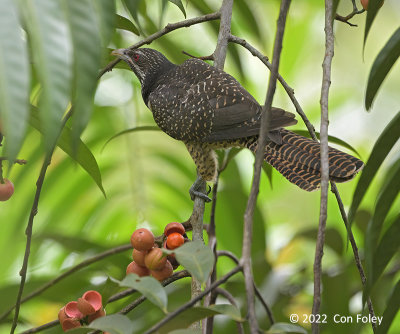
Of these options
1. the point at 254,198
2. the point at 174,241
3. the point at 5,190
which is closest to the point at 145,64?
the point at 5,190

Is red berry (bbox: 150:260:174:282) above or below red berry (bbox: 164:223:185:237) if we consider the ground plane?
below

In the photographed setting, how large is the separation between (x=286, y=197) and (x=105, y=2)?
4240mm

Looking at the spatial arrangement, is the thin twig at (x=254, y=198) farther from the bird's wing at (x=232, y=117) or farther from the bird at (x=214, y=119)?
the bird's wing at (x=232, y=117)

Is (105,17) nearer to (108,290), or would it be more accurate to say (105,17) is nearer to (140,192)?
(108,290)

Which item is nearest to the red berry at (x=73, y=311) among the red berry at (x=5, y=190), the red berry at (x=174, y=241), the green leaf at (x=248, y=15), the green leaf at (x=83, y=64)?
the red berry at (x=174, y=241)

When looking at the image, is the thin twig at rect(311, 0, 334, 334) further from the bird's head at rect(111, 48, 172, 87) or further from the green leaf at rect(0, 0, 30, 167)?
the bird's head at rect(111, 48, 172, 87)

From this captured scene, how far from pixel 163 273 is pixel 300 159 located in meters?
0.88

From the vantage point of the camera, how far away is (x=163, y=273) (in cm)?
159

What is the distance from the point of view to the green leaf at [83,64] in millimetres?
838

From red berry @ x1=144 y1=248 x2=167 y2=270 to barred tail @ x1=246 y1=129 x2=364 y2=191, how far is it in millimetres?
620

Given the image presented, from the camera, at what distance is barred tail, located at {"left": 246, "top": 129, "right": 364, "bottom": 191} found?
1963 mm

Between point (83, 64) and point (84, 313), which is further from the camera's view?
point (84, 313)

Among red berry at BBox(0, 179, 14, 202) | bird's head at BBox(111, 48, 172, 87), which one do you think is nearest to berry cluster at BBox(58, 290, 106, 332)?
red berry at BBox(0, 179, 14, 202)

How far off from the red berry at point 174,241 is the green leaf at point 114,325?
493 millimetres
